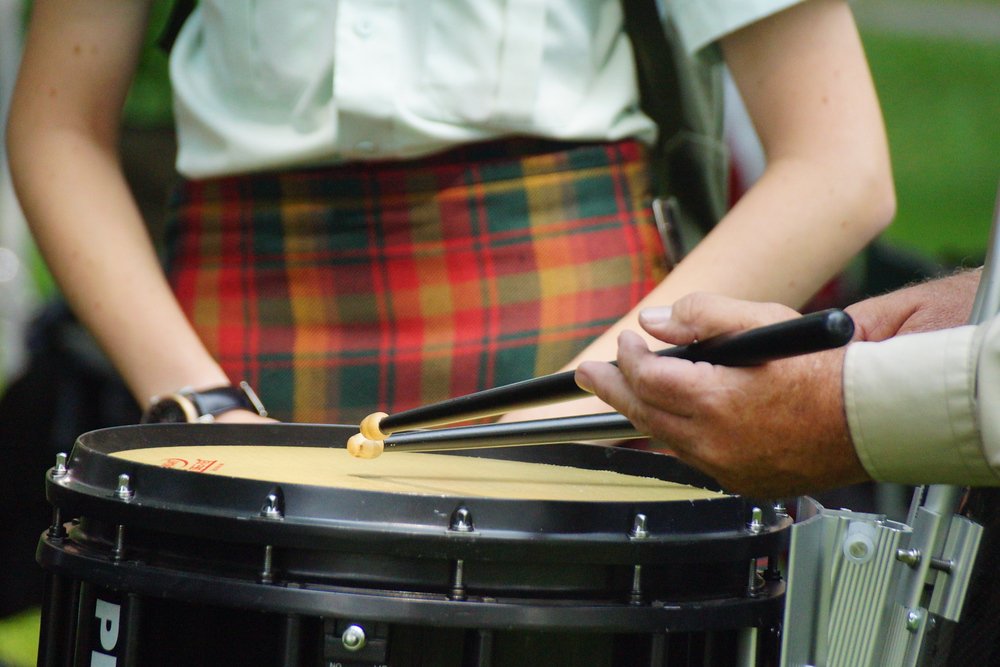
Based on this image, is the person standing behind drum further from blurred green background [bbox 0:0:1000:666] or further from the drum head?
blurred green background [bbox 0:0:1000:666]

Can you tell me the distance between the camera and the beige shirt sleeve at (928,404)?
807 mm

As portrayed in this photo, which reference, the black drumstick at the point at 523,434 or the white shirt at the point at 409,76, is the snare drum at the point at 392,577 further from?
the white shirt at the point at 409,76

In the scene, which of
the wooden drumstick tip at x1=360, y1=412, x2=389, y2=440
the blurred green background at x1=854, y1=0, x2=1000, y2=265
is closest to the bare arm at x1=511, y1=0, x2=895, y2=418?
the wooden drumstick tip at x1=360, y1=412, x2=389, y2=440

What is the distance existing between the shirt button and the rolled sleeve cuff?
0.34m

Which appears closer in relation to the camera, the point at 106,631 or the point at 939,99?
the point at 106,631

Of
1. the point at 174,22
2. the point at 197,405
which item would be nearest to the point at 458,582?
the point at 197,405

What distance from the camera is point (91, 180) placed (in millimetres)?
1490

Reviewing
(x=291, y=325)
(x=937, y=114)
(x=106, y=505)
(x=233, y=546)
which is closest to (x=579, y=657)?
(x=233, y=546)

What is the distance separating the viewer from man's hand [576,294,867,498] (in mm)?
835

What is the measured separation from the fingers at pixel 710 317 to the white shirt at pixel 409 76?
0.50 meters

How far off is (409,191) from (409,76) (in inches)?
5.3

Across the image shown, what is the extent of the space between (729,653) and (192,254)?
0.86m

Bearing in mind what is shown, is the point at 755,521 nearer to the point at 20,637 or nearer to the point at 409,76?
the point at 409,76

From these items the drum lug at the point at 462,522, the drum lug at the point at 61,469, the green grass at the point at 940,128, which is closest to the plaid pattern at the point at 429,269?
the drum lug at the point at 61,469
